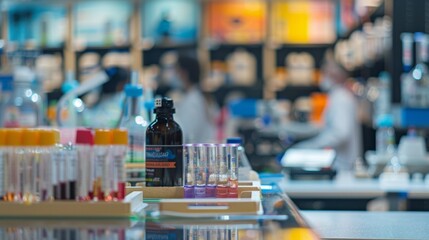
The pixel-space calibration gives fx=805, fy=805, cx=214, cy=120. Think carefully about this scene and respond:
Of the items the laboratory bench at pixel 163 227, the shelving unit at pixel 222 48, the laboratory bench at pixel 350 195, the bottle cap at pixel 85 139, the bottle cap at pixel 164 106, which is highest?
the shelving unit at pixel 222 48

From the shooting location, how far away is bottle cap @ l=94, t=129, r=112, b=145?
179 cm

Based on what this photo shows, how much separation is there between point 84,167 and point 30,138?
15 cm

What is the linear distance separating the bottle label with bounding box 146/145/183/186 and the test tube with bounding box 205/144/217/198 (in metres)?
0.08

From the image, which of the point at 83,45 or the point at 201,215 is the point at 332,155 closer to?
the point at 201,215

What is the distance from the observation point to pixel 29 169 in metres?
1.79

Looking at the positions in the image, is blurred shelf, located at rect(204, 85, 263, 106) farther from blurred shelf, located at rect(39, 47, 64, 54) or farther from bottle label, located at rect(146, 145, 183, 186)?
bottle label, located at rect(146, 145, 183, 186)

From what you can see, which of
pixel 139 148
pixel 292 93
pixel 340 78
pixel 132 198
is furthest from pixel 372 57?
pixel 132 198

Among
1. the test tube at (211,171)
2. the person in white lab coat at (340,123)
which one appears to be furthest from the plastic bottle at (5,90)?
the person in white lab coat at (340,123)

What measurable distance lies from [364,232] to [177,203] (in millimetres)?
600

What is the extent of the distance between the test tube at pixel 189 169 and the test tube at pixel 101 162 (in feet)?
1.01

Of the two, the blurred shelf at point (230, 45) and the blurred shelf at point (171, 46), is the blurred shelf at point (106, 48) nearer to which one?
the blurred shelf at point (171, 46)

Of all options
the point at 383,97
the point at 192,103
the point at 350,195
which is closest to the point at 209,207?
the point at 350,195

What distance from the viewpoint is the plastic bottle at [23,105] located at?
434 centimetres

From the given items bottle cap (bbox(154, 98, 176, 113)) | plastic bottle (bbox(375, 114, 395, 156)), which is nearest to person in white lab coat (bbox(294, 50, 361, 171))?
plastic bottle (bbox(375, 114, 395, 156))
